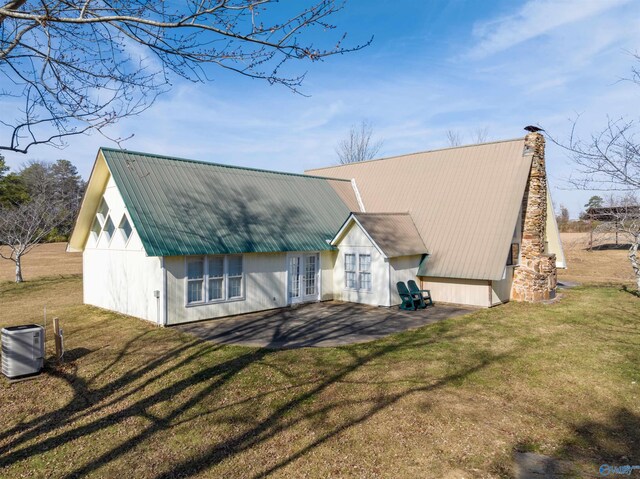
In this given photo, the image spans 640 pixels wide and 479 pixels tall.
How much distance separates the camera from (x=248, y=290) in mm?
14703

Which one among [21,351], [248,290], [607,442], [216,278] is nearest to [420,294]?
[248,290]

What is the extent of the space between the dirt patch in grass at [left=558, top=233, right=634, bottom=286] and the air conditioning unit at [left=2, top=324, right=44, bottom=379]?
85.5 feet

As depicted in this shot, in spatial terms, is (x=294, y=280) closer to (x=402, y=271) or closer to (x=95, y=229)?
(x=402, y=271)

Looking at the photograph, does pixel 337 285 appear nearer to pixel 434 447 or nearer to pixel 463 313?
pixel 463 313

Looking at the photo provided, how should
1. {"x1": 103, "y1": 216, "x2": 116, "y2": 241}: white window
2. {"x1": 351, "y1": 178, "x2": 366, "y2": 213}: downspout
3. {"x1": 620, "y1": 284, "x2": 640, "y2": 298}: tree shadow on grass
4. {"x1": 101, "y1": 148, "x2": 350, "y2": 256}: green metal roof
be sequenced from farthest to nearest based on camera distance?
{"x1": 351, "y1": 178, "x2": 366, "y2": 213}: downspout, {"x1": 620, "y1": 284, "x2": 640, "y2": 298}: tree shadow on grass, {"x1": 103, "y1": 216, "x2": 116, "y2": 241}: white window, {"x1": 101, "y1": 148, "x2": 350, "y2": 256}: green metal roof

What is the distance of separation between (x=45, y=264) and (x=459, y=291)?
35429 mm

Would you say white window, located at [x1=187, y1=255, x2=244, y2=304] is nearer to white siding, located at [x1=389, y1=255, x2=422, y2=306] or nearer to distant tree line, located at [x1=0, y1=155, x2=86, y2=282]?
white siding, located at [x1=389, y1=255, x2=422, y2=306]

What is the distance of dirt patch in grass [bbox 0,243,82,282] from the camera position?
96.7 ft

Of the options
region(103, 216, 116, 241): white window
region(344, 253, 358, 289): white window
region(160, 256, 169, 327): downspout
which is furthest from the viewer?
region(344, 253, 358, 289): white window

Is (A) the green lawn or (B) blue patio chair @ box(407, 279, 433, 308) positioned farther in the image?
(B) blue patio chair @ box(407, 279, 433, 308)

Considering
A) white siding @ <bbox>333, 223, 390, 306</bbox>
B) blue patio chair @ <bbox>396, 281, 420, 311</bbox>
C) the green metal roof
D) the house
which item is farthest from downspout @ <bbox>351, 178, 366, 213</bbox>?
blue patio chair @ <bbox>396, 281, 420, 311</bbox>

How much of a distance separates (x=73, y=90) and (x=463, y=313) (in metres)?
13.2

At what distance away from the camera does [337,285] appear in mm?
17562

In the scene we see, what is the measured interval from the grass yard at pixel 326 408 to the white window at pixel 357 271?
5.13 meters
